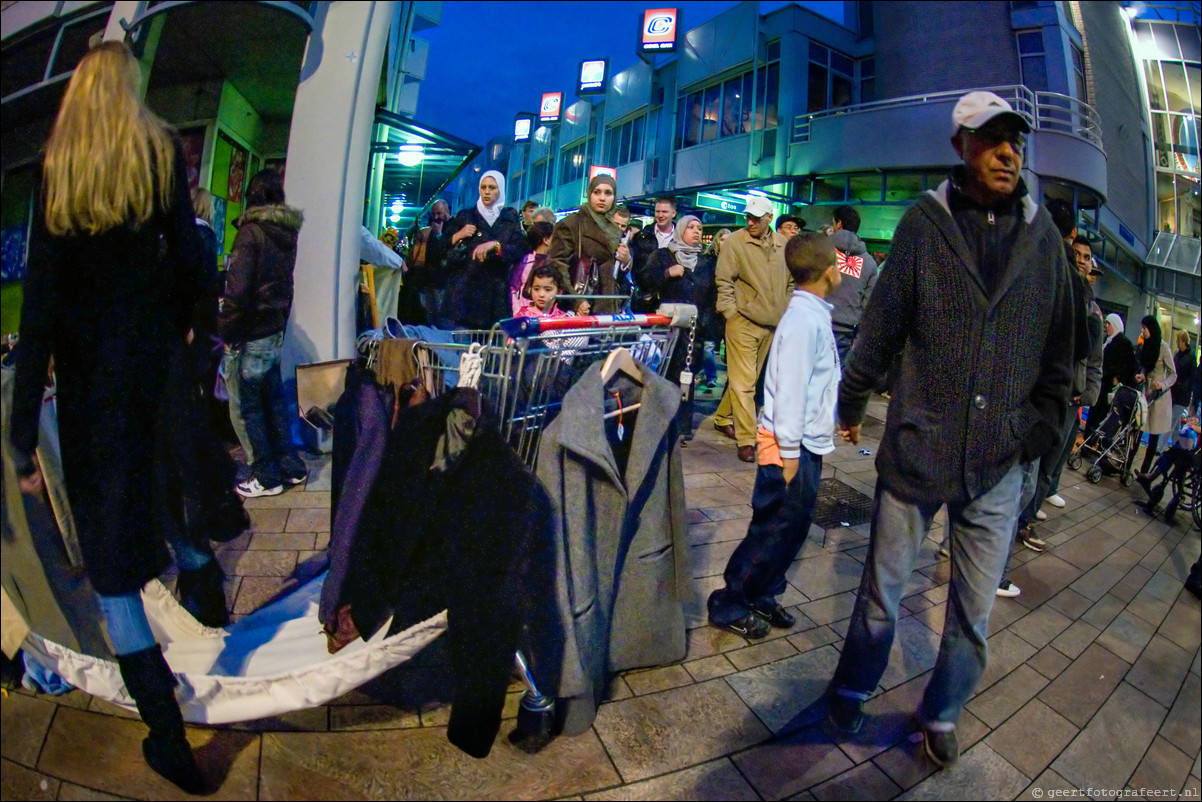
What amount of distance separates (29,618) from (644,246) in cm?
474

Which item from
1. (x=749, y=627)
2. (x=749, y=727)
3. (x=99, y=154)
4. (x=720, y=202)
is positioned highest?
(x=720, y=202)

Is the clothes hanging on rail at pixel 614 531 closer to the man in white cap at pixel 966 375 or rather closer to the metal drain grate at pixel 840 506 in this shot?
the man in white cap at pixel 966 375

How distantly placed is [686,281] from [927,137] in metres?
3.31

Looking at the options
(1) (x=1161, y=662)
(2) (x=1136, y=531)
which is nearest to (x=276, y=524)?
(1) (x=1161, y=662)

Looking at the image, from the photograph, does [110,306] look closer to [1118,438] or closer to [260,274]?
[260,274]

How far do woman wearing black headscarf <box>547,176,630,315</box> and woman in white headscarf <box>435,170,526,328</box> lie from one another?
13.3 inches

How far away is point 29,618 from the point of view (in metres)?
1.25

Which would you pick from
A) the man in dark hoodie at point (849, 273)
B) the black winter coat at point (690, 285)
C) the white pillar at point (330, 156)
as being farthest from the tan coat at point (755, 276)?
the white pillar at point (330, 156)

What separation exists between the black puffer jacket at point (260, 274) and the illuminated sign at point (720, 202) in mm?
11515

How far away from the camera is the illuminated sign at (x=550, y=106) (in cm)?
211

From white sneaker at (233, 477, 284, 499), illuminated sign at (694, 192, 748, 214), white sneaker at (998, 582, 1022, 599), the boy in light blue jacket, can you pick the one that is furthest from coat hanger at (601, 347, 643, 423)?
illuminated sign at (694, 192, 748, 214)

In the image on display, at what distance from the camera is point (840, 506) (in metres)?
4.08

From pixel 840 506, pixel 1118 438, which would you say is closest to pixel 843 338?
pixel 840 506

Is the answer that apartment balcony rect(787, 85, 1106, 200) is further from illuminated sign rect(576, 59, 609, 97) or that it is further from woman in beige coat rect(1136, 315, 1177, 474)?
illuminated sign rect(576, 59, 609, 97)
